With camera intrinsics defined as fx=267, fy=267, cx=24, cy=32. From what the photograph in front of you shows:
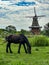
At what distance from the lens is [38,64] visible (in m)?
15.4

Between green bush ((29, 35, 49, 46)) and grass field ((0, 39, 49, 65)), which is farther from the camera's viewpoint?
green bush ((29, 35, 49, 46))

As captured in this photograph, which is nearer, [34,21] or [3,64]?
[3,64]

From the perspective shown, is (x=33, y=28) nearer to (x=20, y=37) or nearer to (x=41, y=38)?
(x=41, y=38)

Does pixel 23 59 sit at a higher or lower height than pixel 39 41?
higher

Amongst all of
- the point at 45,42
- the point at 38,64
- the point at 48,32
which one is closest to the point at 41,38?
the point at 45,42

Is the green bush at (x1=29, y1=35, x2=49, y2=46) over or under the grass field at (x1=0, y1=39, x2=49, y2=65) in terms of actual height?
under

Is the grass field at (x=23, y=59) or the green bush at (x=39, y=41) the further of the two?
the green bush at (x=39, y=41)

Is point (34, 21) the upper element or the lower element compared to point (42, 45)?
lower

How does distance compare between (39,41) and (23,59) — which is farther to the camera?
(39,41)

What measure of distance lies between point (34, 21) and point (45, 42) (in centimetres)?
4976

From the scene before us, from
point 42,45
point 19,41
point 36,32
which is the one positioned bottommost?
point 36,32

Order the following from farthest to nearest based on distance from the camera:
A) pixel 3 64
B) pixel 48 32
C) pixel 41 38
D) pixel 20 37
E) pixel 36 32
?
1. pixel 36 32
2. pixel 48 32
3. pixel 41 38
4. pixel 20 37
5. pixel 3 64

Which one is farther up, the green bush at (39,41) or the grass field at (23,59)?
the grass field at (23,59)

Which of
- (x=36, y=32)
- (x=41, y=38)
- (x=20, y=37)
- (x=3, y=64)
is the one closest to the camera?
(x=3, y=64)
